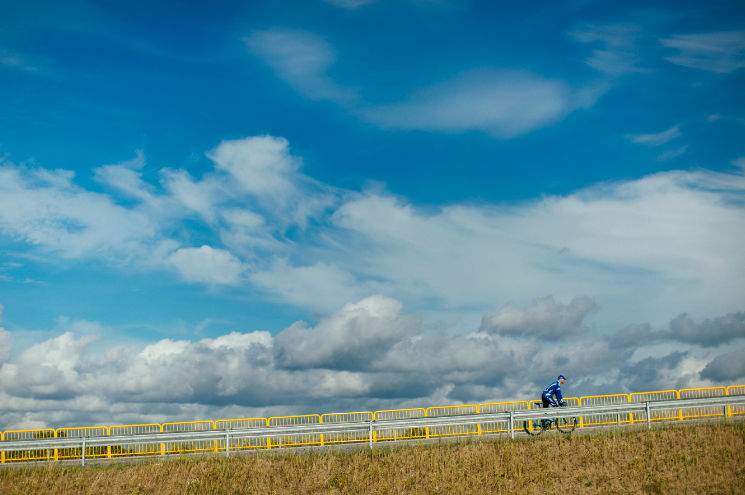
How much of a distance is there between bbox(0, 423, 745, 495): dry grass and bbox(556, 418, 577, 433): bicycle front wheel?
51.9 inches

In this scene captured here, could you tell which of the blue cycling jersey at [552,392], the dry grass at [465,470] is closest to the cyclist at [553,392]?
the blue cycling jersey at [552,392]

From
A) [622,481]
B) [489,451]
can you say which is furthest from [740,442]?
[489,451]

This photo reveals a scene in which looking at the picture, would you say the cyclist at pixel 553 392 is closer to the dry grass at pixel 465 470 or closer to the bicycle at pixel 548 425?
the bicycle at pixel 548 425

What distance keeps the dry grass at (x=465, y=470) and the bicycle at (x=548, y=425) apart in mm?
1351

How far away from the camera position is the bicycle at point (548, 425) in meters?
18.2

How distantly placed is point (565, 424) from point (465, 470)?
4984 mm

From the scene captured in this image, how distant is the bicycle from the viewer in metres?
18.2

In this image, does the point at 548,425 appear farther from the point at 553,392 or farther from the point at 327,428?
the point at 327,428

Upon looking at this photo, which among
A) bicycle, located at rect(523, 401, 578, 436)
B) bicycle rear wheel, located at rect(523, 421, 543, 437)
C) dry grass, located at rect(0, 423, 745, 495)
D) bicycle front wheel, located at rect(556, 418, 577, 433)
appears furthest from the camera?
bicycle rear wheel, located at rect(523, 421, 543, 437)

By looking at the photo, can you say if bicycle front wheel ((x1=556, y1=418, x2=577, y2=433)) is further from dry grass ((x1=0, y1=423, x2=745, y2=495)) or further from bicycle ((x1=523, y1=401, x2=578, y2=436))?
dry grass ((x1=0, y1=423, x2=745, y2=495))

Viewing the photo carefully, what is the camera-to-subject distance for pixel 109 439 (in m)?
17.8

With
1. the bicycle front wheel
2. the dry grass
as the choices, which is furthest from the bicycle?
the dry grass

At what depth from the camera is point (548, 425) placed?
732 inches

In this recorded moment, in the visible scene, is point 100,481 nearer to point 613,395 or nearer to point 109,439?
point 109,439
